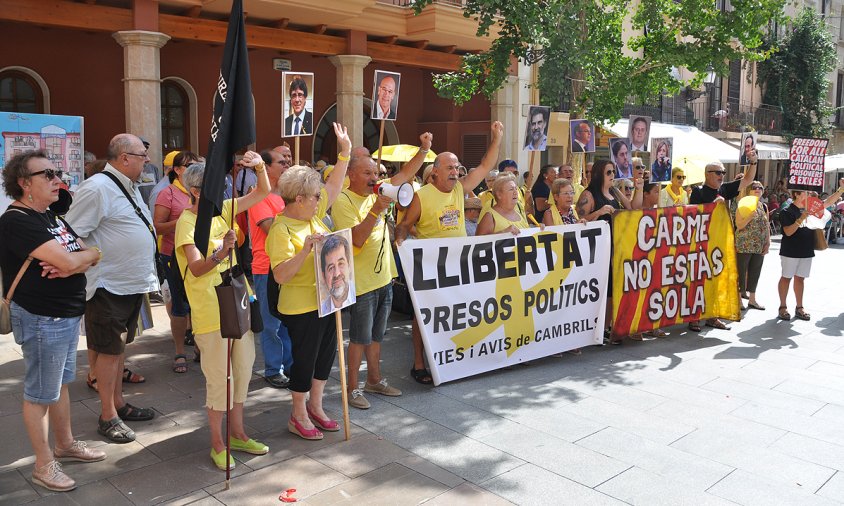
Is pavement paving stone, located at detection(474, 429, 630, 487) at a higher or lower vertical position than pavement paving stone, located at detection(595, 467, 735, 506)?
higher

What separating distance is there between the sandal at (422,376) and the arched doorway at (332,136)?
10481mm

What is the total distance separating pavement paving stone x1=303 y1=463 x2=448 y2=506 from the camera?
3914 millimetres

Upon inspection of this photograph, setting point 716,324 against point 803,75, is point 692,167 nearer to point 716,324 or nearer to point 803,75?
point 716,324

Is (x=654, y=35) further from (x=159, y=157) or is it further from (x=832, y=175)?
(x=832, y=175)

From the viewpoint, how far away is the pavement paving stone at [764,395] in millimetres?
5676

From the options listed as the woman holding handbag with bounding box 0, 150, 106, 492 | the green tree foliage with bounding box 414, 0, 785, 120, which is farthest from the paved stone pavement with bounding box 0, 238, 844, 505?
the green tree foliage with bounding box 414, 0, 785, 120

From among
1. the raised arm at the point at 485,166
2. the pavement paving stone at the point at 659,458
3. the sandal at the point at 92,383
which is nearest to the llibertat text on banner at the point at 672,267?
the raised arm at the point at 485,166

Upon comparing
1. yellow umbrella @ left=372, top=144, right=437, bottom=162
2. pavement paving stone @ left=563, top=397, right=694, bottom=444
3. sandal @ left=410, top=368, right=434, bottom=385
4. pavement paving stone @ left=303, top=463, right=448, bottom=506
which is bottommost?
pavement paving stone @ left=303, top=463, right=448, bottom=506

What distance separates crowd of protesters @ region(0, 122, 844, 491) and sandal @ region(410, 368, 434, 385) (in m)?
0.01

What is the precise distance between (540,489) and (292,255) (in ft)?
6.60

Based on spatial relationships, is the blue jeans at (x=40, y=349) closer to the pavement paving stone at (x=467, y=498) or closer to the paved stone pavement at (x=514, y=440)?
the paved stone pavement at (x=514, y=440)

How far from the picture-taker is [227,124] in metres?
3.90

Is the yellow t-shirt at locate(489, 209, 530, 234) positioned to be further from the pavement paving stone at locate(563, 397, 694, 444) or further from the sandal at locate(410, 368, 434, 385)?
the pavement paving stone at locate(563, 397, 694, 444)

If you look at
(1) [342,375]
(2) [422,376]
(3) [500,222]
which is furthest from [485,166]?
(1) [342,375]
